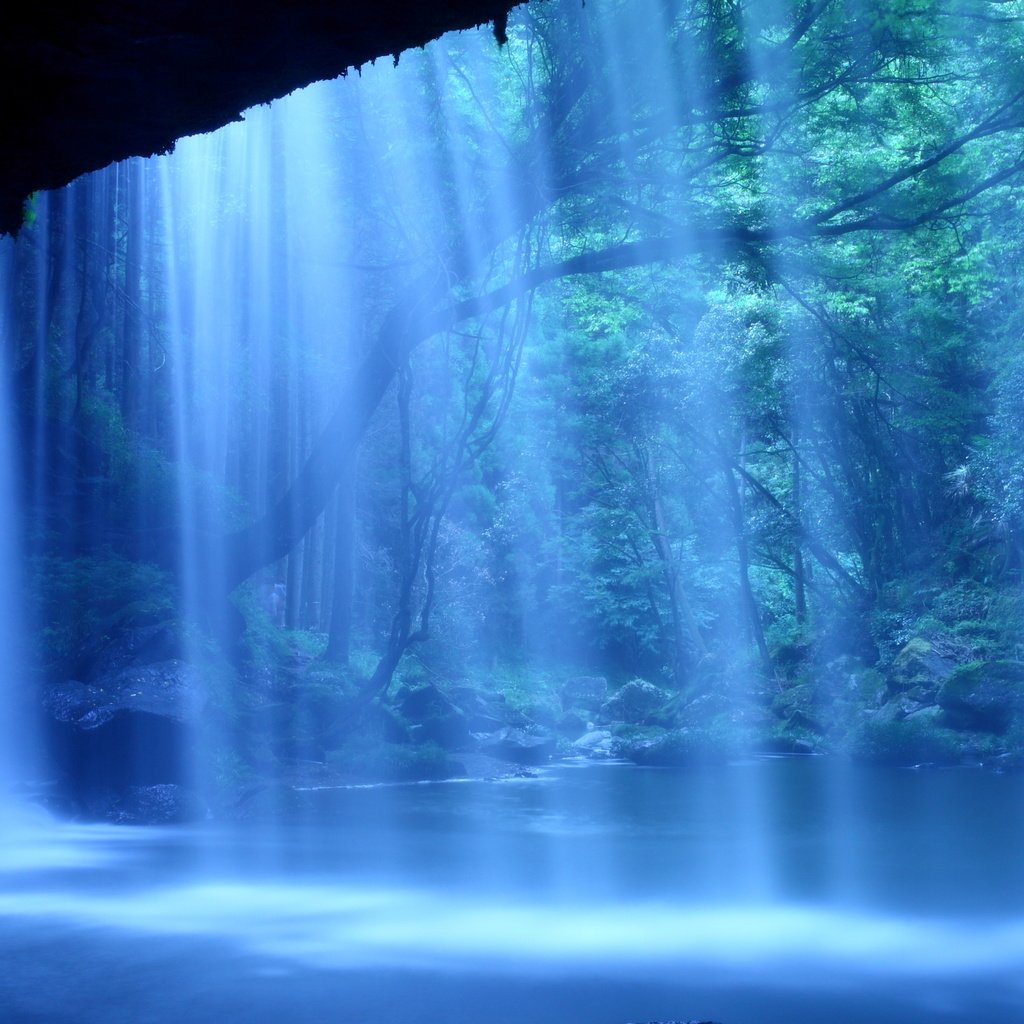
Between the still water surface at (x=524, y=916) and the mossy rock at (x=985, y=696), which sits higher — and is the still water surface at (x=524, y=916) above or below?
below

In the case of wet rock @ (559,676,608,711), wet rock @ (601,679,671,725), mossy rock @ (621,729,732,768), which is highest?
wet rock @ (559,676,608,711)

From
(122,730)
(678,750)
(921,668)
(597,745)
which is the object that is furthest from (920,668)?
(122,730)

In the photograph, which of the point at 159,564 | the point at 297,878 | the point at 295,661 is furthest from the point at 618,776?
the point at 297,878

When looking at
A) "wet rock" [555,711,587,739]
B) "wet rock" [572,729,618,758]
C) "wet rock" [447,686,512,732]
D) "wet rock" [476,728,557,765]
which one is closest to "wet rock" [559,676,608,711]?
"wet rock" [555,711,587,739]

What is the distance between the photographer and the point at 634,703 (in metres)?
22.3

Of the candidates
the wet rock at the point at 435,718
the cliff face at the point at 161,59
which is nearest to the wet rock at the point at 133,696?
the wet rock at the point at 435,718

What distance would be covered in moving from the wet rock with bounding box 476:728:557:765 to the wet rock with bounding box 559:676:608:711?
6429 mm

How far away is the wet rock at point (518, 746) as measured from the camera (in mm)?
16688

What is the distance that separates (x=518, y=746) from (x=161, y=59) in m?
15.5

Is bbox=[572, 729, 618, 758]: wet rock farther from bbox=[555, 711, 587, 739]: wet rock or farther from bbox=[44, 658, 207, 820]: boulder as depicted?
bbox=[44, 658, 207, 820]: boulder

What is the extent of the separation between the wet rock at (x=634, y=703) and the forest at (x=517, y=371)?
0.21 feet

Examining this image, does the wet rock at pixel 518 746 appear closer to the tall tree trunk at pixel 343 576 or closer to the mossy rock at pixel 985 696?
the tall tree trunk at pixel 343 576

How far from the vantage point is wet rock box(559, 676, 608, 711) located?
24.2 m

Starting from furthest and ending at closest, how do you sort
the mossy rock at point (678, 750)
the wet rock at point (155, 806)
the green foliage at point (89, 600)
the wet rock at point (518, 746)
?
the mossy rock at point (678, 750) → the wet rock at point (518, 746) → the green foliage at point (89, 600) → the wet rock at point (155, 806)
